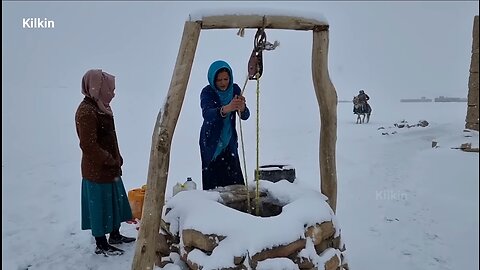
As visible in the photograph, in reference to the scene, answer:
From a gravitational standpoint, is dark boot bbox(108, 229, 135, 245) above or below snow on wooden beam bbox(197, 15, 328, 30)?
below

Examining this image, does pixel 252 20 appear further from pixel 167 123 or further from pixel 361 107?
pixel 361 107

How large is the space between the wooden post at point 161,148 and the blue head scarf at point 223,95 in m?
0.80

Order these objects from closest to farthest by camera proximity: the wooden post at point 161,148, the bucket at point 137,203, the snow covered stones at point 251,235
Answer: the snow covered stones at point 251,235, the wooden post at point 161,148, the bucket at point 137,203

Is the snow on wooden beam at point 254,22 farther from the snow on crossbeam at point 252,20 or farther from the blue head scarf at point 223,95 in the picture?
the blue head scarf at point 223,95

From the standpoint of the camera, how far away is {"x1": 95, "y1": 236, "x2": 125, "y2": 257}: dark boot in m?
3.67

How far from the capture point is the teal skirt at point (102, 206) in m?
3.57

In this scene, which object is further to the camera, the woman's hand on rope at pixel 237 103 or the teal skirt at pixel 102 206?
the teal skirt at pixel 102 206

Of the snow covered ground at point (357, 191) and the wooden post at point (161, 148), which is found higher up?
the wooden post at point (161, 148)

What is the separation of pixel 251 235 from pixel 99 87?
193 centimetres

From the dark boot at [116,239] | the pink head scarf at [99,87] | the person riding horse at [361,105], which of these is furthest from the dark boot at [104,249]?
the person riding horse at [361,105]

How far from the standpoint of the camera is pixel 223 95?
340 cm

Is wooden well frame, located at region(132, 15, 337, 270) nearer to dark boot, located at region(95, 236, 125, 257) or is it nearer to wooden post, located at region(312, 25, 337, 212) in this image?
wooden post, located at region(312, 25, 337, 212)

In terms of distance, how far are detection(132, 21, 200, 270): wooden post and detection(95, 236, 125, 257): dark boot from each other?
1251 millimetres

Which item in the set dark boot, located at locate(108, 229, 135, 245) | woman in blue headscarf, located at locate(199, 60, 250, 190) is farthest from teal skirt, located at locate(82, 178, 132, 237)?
woman in blue headscarf, located at locate(199, 60, 250, 190)
